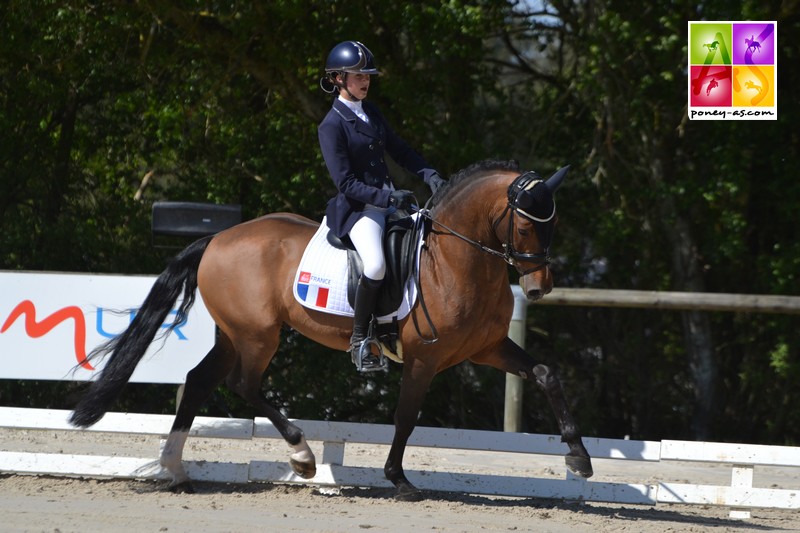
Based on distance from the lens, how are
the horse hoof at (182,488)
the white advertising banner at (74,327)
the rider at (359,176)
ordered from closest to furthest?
the rider at (359,176), the horse hoof at (182,488), the white advertising banner at (74,327)

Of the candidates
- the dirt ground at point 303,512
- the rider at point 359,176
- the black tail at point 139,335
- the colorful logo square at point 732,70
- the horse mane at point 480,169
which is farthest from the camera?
the colorful logo square at point 732,70

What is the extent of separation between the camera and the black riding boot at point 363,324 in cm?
526

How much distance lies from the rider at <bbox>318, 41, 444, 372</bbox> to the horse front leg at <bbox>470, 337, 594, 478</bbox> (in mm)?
710

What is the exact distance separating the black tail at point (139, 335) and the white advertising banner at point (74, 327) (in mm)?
762

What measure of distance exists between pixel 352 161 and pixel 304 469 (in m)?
1.73

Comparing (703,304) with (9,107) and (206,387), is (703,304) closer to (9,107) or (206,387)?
(206,387)

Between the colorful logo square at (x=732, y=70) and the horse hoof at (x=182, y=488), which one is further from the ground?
the colorful logo square at (x=732, y=70)

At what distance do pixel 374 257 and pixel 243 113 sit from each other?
558cm

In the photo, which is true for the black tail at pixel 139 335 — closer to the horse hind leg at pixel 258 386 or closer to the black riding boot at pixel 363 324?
A: the horse hind leg at pixel 258 386

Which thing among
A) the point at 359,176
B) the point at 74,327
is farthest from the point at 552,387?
the point at 74,327

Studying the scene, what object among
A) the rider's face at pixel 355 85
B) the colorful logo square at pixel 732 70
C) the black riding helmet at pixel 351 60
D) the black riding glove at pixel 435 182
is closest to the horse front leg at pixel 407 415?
the black riding glove at pixel 435 182

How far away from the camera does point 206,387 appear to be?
5.78 metres

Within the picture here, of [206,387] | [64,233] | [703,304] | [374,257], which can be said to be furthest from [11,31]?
[703,304]

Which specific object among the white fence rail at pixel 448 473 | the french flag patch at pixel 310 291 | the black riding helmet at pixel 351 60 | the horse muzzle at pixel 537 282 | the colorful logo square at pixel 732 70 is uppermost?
→ the colorful logo square at pixel 732 70
